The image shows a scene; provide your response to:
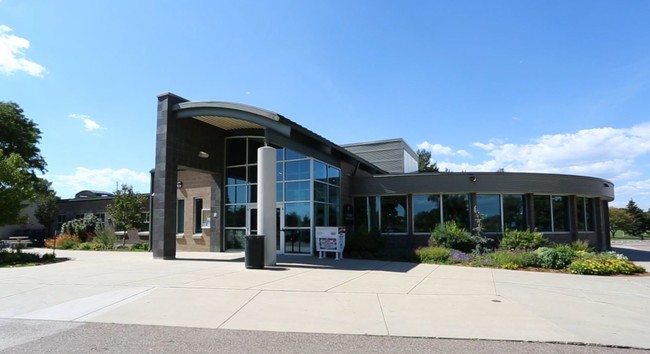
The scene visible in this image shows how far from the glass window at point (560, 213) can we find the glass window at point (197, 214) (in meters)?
17.5

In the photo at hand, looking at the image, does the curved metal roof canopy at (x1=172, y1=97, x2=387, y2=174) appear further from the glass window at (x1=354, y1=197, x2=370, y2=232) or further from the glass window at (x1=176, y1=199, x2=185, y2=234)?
the glass window at (x1=176, y1=199, x2=185, y2=234)

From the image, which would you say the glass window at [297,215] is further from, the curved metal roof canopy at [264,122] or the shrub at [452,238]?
the shrub at [452,238]

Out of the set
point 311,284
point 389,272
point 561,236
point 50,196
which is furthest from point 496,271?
point 50,196

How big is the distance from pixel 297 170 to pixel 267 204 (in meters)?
4.23

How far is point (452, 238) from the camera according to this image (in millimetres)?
18500

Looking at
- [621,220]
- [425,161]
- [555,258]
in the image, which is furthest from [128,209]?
[621,220]

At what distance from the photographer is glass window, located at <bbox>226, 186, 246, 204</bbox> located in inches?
813

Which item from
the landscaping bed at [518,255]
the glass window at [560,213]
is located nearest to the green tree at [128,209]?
the landscaping bed at [518,255]

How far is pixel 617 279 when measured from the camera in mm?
12766

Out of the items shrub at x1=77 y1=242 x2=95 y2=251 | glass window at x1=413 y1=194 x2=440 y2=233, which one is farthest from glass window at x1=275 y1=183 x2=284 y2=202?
shrub at x1=77 y1=242 x2=95 y2=251

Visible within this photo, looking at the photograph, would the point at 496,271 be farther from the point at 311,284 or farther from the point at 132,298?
the point at 132,298

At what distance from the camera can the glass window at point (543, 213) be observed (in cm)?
2088

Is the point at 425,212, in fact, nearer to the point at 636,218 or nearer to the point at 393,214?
the point at 393,214

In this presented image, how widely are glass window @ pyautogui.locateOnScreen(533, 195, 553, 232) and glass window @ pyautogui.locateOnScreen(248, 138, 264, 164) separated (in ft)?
43.7
